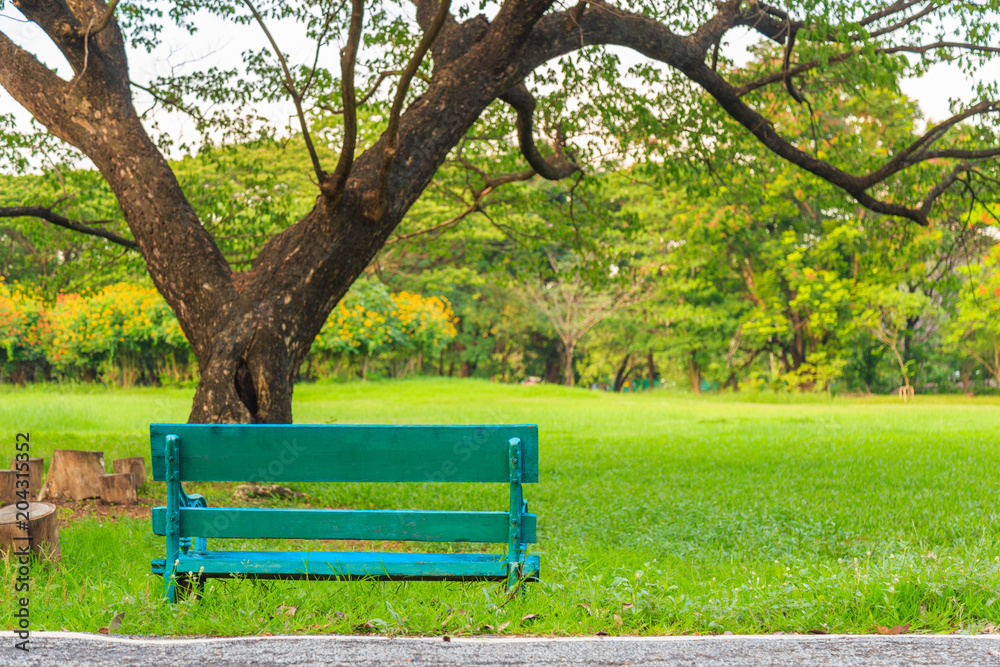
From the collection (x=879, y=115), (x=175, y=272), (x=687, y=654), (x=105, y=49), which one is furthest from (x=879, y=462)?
(x=879, y=115)

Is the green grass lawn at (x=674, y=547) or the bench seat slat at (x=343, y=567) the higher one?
the bench seat slat at (x=343, y=567)

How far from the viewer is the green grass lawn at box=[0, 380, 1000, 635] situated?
346 centimetres

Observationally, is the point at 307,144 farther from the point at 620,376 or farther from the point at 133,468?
the point at 620,376

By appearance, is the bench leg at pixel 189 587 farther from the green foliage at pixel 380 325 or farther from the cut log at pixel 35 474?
the green foliage at pixel 380 325

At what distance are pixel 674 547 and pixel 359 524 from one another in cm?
276

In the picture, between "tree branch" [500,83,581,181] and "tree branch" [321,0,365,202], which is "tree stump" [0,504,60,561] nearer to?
"tree branch" [321,0,365,202]

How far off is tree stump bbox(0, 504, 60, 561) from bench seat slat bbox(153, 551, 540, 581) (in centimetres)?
106

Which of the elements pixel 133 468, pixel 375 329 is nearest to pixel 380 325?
pixel 375 329

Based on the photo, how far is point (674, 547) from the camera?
18.0ft

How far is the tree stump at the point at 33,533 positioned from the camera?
4.14m

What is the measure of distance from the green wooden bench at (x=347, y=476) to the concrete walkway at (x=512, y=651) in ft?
1.08

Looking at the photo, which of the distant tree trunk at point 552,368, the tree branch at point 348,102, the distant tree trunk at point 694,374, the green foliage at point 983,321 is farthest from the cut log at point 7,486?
the distant tree trunk at point 552,368

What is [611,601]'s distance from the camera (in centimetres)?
363

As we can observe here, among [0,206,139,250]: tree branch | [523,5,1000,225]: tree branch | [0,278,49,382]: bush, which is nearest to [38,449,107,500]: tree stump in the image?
[0,206,139,250]: tree branch
